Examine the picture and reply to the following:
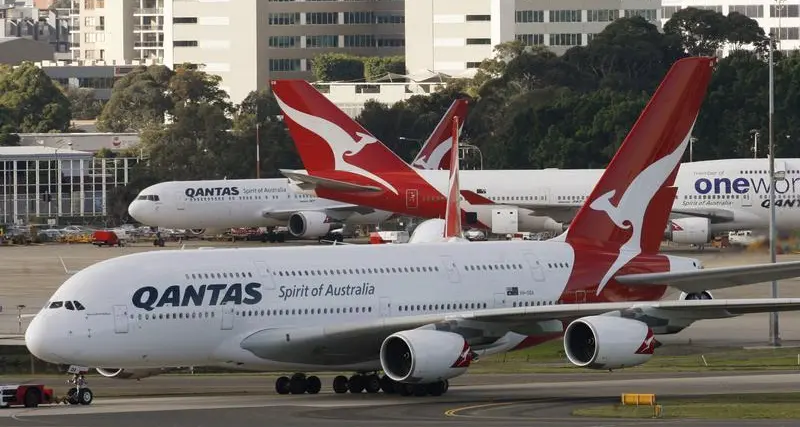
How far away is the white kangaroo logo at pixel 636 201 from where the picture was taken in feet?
159

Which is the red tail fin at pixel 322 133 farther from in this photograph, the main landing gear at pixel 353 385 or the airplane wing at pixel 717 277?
the main landing gear at pixel 353 385

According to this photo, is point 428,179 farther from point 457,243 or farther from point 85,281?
point 85,281

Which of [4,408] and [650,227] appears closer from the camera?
[4,408]

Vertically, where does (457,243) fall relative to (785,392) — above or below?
above

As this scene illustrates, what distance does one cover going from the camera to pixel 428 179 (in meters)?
96.9

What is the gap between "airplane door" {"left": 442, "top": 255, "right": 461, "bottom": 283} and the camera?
46281mm

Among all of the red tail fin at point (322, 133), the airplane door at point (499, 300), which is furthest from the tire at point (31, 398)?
the red tail fin at point (322, 133)

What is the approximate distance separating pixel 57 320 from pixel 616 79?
127 m

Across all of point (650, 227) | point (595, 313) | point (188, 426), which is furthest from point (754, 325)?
point (188, 426)

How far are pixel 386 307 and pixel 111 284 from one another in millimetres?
7013

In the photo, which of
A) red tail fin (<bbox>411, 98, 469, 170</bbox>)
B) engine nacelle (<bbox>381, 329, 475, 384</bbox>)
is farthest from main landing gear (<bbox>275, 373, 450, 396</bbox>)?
red tail fin (<bbox>411, 98, 469, 170</bbox>)

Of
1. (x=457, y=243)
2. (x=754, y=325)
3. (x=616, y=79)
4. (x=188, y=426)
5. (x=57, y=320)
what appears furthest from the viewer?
(x=616, y=79)

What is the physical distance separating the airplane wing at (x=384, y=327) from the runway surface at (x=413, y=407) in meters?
1.23

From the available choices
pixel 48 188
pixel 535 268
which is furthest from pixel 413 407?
pixel 48 188
